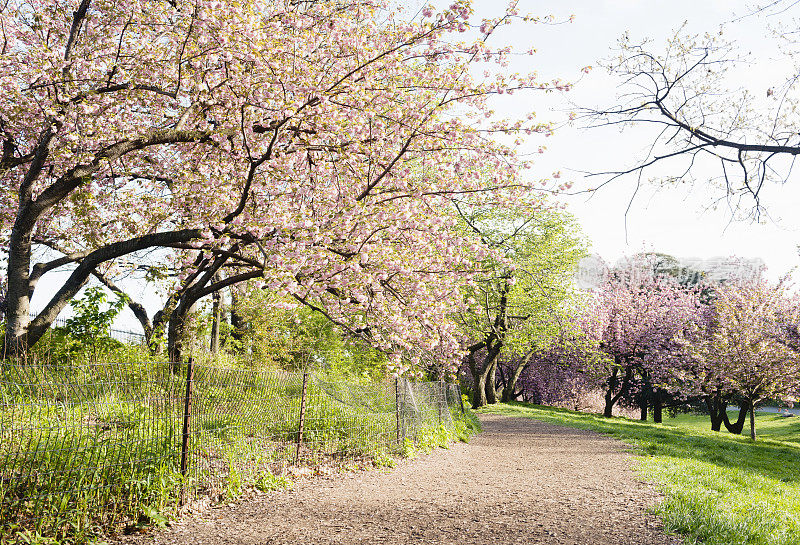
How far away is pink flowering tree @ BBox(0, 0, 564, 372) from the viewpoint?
8.48m

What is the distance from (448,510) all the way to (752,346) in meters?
20.5

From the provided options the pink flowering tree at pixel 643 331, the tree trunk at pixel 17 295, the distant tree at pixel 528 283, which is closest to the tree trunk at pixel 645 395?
the pink flowering tree at pixel 643 331

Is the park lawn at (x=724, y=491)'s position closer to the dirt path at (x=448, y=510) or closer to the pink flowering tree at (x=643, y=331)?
the dirt path at (x=448, y=510)

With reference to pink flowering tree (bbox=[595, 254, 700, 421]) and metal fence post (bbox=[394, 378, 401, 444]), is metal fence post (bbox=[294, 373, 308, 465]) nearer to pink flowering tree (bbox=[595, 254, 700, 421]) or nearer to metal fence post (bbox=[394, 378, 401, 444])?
metal fence post (bbox=[394, 378, 401, 444])

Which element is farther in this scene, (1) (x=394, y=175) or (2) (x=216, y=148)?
(2) (x=216, y=148)

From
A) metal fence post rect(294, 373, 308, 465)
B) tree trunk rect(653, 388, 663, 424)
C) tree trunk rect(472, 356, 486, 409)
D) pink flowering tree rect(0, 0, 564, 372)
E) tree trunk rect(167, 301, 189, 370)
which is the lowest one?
tree trunk rect(653, 388, 663, 424)

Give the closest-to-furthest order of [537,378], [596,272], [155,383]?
[155,383]
[596,272]
[537,378]

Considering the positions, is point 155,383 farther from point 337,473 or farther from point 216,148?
point 216,148

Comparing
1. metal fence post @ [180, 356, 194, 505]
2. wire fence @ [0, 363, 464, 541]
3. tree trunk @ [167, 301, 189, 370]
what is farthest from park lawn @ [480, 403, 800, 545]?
tree trunk @ [167, 301, 189, 370]

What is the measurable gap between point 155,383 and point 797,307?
95.8 feet

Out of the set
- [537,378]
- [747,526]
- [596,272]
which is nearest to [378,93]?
[747,526]

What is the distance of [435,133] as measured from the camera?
8.77m

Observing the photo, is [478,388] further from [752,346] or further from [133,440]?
[133,440]

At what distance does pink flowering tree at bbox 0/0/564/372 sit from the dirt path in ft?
8.95
